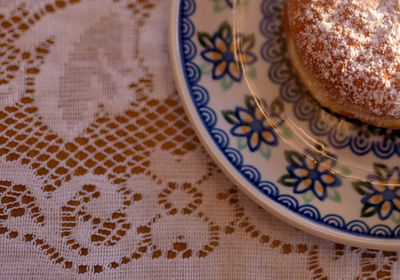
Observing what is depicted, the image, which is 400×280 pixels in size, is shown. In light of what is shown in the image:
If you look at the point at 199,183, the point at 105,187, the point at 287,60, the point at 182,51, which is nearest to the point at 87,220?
the point at 105,187

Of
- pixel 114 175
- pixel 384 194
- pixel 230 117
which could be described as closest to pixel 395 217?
pixel 384 194

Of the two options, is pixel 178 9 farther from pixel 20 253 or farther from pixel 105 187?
pixel 20 253

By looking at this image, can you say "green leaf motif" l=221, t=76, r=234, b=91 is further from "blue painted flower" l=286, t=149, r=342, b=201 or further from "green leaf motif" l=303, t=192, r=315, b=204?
"green leaf motif" l=303, t=192, r=315, b=204

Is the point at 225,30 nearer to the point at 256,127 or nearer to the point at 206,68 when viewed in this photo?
the point at 206,68

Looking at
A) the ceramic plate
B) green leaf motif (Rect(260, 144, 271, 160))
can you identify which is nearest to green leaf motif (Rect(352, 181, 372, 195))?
the ceramic plate

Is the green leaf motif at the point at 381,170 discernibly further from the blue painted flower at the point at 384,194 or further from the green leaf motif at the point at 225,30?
the green leaf motif at the point at 225,30

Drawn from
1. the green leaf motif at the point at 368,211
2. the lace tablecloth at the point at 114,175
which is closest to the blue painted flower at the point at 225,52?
the lace tablecloth at the point at 114,175
